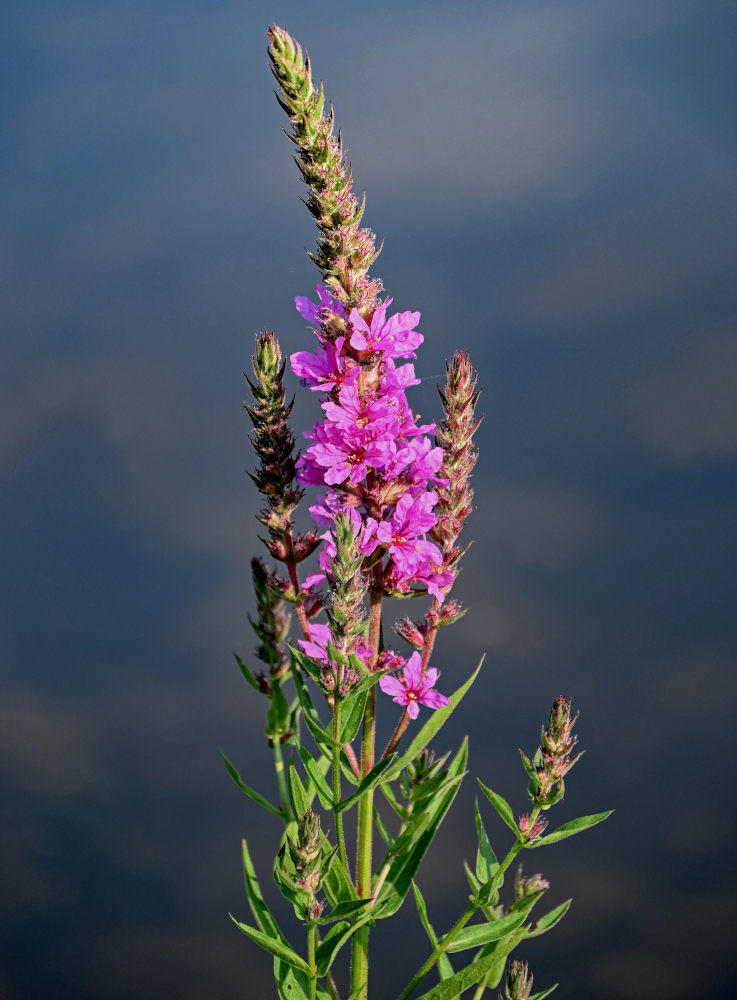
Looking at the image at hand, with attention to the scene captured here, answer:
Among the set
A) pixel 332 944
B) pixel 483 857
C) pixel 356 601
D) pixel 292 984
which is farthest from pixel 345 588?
pixel 292 984

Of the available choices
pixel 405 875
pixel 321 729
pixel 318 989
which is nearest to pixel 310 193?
pixel 321 729

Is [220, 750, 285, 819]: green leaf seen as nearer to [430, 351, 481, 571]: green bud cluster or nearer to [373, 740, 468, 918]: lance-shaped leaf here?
[373, 740, 468, 918]: lance-shaped leaf

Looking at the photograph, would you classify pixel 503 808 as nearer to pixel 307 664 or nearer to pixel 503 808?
pixel 503 808

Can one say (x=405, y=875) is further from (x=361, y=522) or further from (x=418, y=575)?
(x=361, y=522)

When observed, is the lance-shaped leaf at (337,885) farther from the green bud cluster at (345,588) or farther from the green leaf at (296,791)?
the green bud cluster at (345,588)

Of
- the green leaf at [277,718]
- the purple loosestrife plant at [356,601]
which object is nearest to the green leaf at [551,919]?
the purple loosestrife plant at [356,601]
